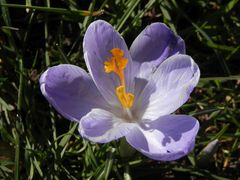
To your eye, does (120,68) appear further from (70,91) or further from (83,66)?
(83,66)

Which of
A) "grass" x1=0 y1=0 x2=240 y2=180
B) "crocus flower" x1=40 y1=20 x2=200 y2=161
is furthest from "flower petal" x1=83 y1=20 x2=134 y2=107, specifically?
"grass" x1=0 y1=0 x2=240 y2=180

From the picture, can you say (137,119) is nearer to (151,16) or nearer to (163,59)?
(163,59)

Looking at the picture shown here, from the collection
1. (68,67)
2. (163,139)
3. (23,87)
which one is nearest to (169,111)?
(163,139)

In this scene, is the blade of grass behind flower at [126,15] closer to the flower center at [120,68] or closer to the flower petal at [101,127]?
the flower center at [120,68]

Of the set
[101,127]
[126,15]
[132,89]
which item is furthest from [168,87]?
[126,15]

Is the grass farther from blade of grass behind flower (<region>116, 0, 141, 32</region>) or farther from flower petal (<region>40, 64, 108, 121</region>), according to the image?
flower petal (<region>40, 64, 108, 121</region>)
